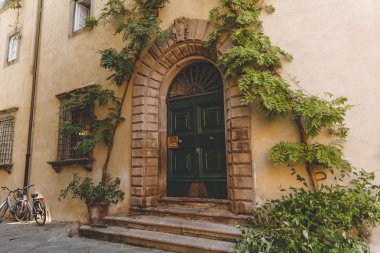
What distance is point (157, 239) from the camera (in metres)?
4.05

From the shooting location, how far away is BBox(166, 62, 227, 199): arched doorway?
204 inches

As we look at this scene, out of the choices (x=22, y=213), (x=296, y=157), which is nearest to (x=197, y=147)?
(x=296, y=157)

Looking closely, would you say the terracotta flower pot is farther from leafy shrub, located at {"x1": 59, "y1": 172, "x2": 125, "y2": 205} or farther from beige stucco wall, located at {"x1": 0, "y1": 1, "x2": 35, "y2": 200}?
beige stucco wall, located at {"x1": 0, "y1": 1, "x2": 35, "y2": 200}

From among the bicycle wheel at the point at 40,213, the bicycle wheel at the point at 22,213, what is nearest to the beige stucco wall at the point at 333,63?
the bicycle wheel at the point at 40,213

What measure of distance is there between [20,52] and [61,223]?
580 cm

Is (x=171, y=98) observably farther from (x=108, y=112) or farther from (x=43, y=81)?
(x=43, y=81)

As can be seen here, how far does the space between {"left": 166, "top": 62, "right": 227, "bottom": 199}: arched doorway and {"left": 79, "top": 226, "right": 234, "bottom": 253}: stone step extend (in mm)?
1230

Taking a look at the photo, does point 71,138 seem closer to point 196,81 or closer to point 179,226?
point 196,81

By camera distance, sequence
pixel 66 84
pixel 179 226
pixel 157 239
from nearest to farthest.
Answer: pixel 157 239 → pixel 179 226 → pixel 66 84

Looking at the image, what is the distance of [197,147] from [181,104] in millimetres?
961

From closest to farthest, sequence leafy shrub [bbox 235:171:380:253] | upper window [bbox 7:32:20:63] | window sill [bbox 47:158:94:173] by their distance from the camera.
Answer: leafy shrub [bbox 235:171:380:253] → window sill [bbox 47:158:94:173] → upper window [bbox 7:32:20:63]

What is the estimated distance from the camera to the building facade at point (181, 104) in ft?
13.2

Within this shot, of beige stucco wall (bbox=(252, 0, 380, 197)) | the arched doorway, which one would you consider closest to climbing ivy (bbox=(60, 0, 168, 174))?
the arched doorway

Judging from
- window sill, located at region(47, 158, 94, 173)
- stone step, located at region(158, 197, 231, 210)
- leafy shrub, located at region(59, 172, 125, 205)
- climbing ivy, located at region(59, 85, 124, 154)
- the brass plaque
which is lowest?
stone step, located at region(158, 197, 231, 210)
